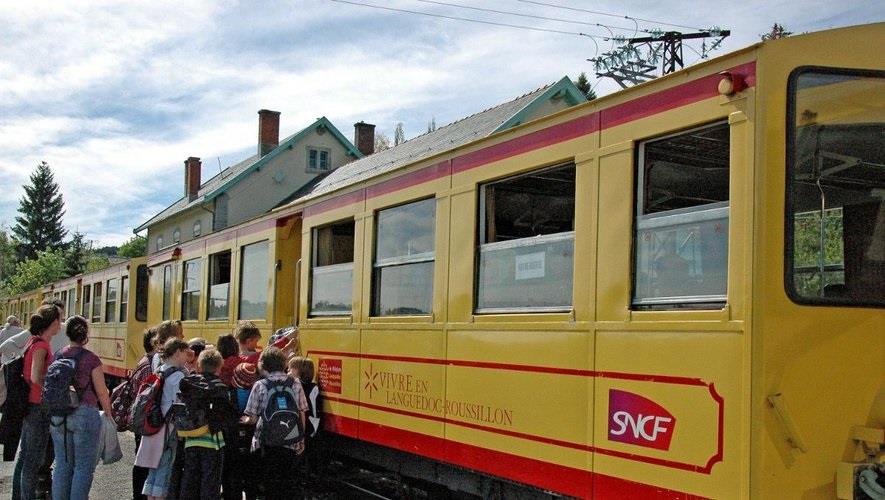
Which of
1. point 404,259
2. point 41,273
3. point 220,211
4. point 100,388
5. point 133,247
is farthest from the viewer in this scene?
point 133,247

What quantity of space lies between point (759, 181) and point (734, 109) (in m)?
0.36

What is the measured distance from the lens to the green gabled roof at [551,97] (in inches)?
942

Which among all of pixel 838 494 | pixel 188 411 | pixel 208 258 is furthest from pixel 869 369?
pixel 208 258

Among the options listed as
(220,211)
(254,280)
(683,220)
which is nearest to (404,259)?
(683,220)

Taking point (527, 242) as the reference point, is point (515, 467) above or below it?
below

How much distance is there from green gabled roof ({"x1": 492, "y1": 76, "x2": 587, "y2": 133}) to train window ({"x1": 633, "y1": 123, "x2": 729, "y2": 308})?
63.2 ft

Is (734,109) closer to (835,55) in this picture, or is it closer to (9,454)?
(835,55)

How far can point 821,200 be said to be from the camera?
4.29 m

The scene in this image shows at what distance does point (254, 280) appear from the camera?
9.69 metres

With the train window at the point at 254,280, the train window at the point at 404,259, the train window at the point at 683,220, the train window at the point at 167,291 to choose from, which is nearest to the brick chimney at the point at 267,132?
the train window at the point at 167,291

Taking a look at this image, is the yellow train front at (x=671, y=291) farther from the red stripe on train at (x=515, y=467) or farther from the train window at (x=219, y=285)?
the train window at (x=219, y=285)

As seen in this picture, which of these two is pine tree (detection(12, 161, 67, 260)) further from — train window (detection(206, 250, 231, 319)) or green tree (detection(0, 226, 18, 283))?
train window (detection(206, 250, 231, 319))

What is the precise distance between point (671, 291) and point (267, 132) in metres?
36.3

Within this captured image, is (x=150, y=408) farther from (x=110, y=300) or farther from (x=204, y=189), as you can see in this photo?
(x=204, y=189)
